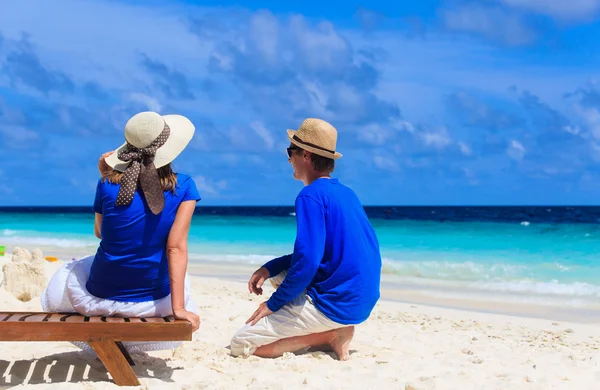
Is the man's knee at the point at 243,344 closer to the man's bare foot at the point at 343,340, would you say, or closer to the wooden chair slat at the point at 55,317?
the man's bare foot at the point at 343,340

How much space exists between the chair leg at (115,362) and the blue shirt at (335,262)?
0.96 meters

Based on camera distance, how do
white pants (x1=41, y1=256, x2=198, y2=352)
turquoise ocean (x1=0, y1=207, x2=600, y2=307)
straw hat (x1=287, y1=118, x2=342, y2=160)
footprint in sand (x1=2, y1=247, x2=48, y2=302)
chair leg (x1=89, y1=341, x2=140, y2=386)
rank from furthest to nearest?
turquoise ocean (x1=0, y1=207, x2=600, y2=307), footprint in sand (x1=2, y1=247, x2=48, y2=302), straw hat (x1=287, y1=118, x2=342, y2=160), white pants (x1=41, y1=256, x2=198, y2=352), chair leg (x1=89, y1=341, x2=140, y2=386)

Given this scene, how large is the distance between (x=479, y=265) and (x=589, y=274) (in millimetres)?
2417

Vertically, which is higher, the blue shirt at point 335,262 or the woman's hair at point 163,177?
the woman's hair at point 163,177

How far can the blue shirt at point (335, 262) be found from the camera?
3.98 metres

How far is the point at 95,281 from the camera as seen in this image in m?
3.75

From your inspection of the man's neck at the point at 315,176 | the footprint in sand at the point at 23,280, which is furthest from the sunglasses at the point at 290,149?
the footprint in sand at the point at 23,280

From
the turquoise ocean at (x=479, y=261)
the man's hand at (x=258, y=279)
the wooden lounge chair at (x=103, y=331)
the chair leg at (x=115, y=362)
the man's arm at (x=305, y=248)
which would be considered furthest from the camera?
the turquoise ocean at (x=479, y=261)

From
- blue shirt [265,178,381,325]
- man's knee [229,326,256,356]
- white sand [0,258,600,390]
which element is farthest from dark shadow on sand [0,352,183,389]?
blue shirt [265,178,381,325]

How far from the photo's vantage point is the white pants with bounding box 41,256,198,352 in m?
3.72

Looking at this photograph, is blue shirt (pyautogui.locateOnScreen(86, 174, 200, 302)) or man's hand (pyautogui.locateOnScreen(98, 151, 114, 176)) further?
man's hand (pyautogui.locateOnScreen(98, 151, 114, 176))

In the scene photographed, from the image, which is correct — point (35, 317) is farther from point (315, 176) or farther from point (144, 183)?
point (315, 176)

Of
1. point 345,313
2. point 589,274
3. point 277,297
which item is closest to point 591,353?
point 345,313

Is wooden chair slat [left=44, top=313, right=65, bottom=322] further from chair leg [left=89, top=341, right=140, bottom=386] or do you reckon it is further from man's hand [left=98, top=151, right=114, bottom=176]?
man's hand [left=98, top=151, right=114, bottom=176]
